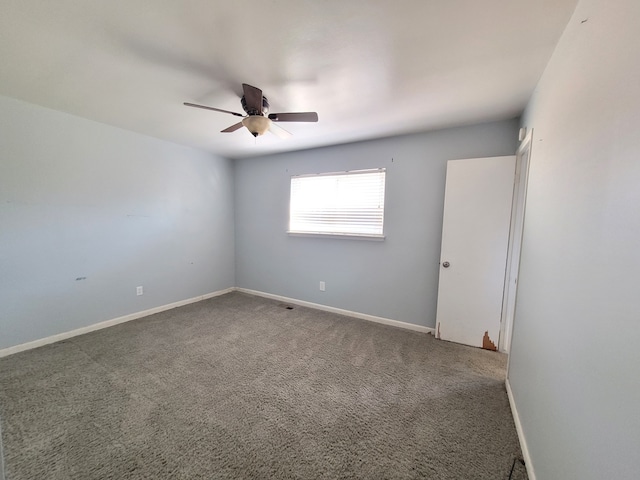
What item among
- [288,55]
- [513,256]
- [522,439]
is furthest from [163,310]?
[513,256]

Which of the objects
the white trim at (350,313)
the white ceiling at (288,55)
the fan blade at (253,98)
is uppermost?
the white ceiling at (288,55)

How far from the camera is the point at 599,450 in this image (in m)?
0.76

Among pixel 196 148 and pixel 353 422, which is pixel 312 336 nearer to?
pixel 353 422

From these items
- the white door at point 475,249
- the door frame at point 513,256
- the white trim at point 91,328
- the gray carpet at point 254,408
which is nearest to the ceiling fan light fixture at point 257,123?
the white door at point 475,249

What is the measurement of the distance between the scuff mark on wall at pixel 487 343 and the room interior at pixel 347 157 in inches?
24.2

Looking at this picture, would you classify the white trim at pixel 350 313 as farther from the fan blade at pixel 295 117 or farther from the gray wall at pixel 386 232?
the fan blade at pixel 295 117

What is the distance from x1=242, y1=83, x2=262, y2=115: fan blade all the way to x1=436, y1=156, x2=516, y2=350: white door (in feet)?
6.97

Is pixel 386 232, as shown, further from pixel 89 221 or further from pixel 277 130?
pixel 89 221

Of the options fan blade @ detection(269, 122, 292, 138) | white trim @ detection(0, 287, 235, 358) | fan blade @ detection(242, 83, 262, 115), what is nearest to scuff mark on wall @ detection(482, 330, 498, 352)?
fan blade @ detection(269, 122, 292, 138)

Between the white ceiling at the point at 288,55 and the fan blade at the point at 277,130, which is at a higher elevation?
the white ceiling at the point at 288,55

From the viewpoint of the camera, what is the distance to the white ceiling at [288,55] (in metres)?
1.28

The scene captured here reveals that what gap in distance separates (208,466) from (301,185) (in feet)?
11.0

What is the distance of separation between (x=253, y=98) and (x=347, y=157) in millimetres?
1841

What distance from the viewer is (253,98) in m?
1.85
